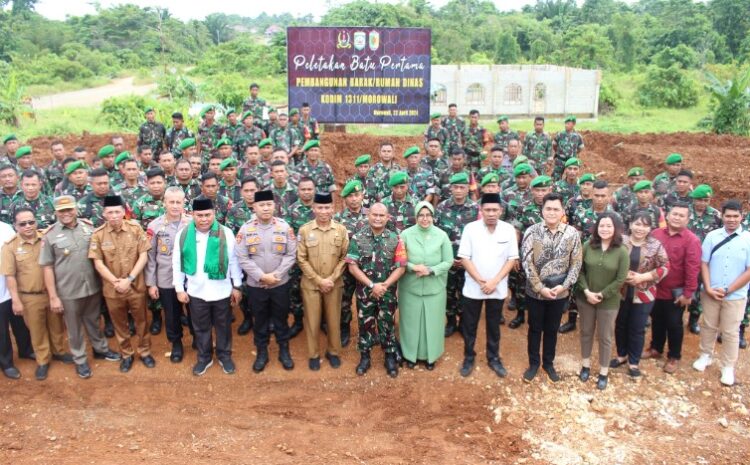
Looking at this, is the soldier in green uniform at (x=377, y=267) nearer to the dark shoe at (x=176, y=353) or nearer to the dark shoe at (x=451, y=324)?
the dark shoe at (x=451, y=324)

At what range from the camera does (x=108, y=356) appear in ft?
19.0

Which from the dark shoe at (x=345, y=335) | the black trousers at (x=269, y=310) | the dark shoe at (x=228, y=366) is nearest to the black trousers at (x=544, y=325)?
the dark shoe at (x=345, y=335)

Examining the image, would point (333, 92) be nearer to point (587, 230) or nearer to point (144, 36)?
point (587, 230)

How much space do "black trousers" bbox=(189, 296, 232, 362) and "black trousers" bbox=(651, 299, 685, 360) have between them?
13.3ft

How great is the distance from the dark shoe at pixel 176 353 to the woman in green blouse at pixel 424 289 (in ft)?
7.12

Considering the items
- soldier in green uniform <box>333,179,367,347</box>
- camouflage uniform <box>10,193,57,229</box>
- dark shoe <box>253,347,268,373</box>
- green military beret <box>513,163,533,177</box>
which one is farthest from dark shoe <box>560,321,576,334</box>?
camouflage uniform <box>10,193,57,229</box>

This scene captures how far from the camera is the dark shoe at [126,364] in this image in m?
5.59

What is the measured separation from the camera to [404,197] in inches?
243

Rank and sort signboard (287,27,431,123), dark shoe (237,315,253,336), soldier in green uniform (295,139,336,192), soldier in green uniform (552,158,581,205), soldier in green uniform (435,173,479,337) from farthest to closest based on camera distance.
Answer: signboard (287,27,431,123), soldier in green uniform (295,139,336,192), soldier in green uniform (552,158,581,205), dark shoe (237,315,253,336), soldier in green uniform (435,173,479,337)

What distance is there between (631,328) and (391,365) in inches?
87.3

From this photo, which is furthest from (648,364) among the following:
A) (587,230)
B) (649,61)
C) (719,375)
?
(649,61)

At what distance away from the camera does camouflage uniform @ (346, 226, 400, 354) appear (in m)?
5.22

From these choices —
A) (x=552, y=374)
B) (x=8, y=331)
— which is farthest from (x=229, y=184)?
(x=552, y=374)

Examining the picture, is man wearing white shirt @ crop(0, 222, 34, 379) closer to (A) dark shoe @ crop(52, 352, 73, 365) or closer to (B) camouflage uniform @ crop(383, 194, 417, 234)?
(A) dark shoe @ crop(52, 352, 73, 365)
